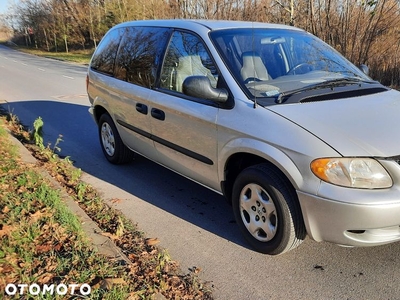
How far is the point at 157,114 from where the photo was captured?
12.8 feet

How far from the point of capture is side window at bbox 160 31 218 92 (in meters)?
3.51

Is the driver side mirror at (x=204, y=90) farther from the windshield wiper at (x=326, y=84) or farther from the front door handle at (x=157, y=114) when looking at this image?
the front door handle at (x=157, y=114)

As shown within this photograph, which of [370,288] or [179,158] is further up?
[179,158]

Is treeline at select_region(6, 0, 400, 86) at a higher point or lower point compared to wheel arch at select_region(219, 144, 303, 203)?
higher

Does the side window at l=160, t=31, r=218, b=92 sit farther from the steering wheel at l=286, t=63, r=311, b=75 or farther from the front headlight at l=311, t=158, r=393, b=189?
the front headlight at l=311, t=158, r=393, b=189

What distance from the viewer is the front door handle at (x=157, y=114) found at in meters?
3.83

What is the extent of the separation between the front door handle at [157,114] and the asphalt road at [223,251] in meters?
0.93

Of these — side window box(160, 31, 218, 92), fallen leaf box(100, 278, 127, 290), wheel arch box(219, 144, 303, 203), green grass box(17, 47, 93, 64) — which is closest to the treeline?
green grass box(17, 47, 93, 64)

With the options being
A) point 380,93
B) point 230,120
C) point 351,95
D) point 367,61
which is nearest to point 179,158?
point 230,120

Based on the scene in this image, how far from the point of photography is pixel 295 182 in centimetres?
268

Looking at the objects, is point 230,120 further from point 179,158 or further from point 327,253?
point 327,253

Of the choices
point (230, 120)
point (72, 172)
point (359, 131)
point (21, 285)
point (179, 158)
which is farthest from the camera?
point (72, 172)

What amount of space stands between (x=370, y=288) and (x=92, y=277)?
1928 millimetres

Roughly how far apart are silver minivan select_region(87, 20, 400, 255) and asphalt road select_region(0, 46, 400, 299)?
209mm
